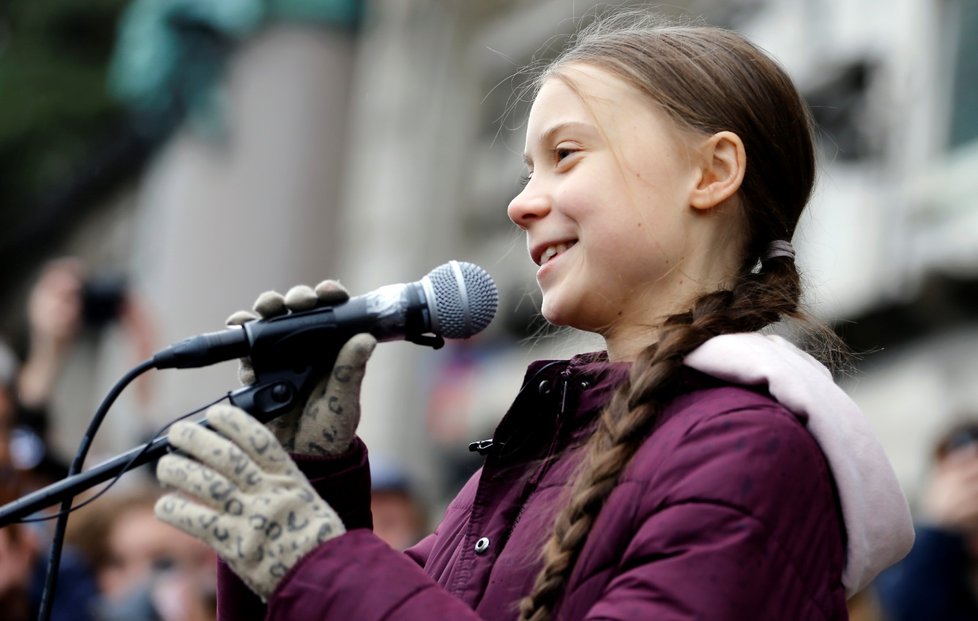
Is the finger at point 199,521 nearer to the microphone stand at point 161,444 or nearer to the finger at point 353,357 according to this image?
the microphone stand at point 161,444

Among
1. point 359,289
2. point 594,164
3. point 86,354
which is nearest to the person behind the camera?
point 594,164

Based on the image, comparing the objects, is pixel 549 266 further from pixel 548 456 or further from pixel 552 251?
pixel 548 456

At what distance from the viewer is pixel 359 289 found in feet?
35.6

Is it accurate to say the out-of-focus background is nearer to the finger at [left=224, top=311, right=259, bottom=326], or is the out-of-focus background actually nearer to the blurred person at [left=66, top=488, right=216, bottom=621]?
the blurred person at [left=66, top=488, right=216, bottom=621]

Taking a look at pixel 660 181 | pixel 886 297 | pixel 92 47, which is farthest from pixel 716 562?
pixel 92 47

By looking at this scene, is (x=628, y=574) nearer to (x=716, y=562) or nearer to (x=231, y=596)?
(x=716, y=562)

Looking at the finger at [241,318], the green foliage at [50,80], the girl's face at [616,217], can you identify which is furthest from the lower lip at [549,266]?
the green foliage at [50,80]

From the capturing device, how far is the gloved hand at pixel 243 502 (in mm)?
1923

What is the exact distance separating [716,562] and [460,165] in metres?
9.56

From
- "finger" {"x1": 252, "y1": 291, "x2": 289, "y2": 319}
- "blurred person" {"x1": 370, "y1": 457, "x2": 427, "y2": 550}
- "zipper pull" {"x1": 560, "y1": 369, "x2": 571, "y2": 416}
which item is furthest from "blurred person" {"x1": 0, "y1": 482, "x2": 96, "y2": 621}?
"zipper pull" {"x1": 560, "y1": 369, "x2": 571, "y2": 416}

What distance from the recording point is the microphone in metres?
2.09

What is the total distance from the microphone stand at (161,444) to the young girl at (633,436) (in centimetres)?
4

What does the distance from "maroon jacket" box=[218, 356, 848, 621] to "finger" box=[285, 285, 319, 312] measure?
0.21 metres

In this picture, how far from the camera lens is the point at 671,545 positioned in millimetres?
1854
